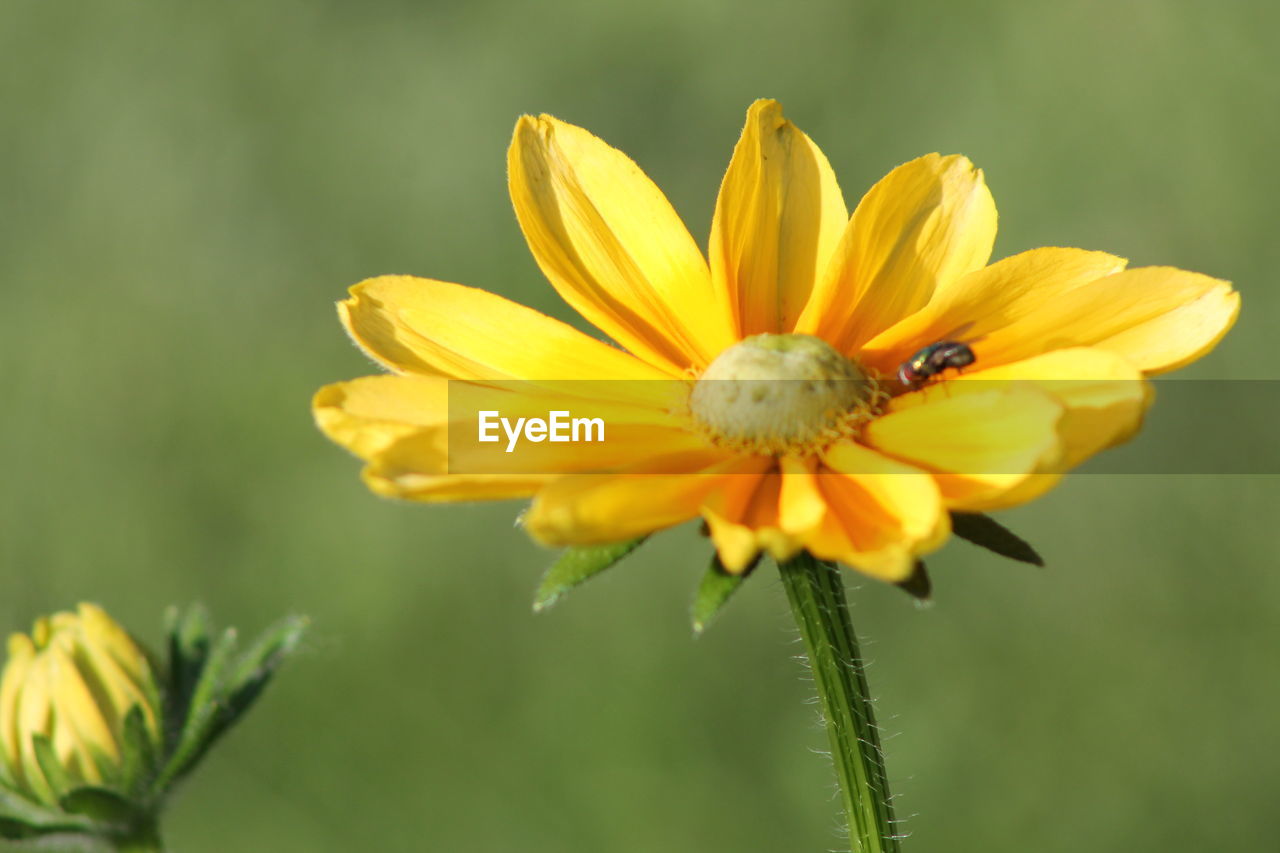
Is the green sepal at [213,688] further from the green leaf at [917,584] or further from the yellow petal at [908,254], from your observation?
the green leaf at [917,584]

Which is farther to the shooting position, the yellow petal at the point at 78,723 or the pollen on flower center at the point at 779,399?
the yellow petal at the point at 78,723

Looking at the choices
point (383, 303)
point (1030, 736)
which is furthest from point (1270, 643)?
point (383, 303)

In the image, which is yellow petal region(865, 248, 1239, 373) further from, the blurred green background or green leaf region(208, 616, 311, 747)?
the blurred green background

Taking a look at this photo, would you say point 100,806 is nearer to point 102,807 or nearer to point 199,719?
point 102,807

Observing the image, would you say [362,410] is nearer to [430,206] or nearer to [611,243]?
[611,243]

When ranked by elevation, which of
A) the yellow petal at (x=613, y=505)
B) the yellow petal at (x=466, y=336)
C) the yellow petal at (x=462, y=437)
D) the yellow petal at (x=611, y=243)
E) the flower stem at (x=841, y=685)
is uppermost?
the yellow petal at (x=611, y=243)

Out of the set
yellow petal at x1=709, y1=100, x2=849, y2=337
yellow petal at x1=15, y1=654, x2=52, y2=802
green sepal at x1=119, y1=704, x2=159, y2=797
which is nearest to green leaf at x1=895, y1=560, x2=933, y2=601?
yellow petal at x1=709, y1=100, x2=849, y2=337

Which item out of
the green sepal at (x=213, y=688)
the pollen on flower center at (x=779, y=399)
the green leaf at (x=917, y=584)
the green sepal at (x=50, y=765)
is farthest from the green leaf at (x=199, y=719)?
the green leaf at (x=917, y=584)
